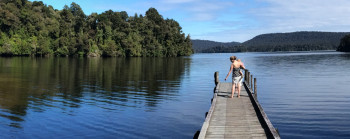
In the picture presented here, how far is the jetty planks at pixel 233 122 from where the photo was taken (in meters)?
9.62

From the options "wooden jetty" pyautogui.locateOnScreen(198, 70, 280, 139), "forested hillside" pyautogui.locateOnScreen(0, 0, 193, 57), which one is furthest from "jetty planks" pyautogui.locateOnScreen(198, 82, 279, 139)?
"forested hillside" pyautogui.locateOnScreen(0, 0, 193, 57)

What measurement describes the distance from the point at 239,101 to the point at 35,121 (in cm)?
994

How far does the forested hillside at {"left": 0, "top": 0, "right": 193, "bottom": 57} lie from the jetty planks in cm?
11313

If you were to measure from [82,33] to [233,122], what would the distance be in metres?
123

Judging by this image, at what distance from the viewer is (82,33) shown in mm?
126438

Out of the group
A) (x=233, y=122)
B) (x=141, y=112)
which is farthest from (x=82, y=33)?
(x=233, y=122)

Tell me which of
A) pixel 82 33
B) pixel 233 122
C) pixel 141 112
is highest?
pixel 82 33

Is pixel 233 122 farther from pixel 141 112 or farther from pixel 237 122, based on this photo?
pixel 141 112

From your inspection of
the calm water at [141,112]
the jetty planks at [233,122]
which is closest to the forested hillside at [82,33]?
the calm water at [141,112]

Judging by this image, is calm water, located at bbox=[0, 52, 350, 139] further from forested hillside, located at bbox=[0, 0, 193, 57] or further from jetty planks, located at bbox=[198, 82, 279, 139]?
forested hillside, located at bbox=[0, 0, 193, 57]

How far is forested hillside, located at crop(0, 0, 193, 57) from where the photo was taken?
114625 mm

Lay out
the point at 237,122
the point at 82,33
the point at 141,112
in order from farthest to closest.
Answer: the point at 82,33 → the point at 141,112 → the point at 237,122

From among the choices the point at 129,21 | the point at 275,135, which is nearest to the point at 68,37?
the point at 129,21

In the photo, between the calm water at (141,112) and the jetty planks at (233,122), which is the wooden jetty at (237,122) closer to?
the jetty planks at (233,122)
